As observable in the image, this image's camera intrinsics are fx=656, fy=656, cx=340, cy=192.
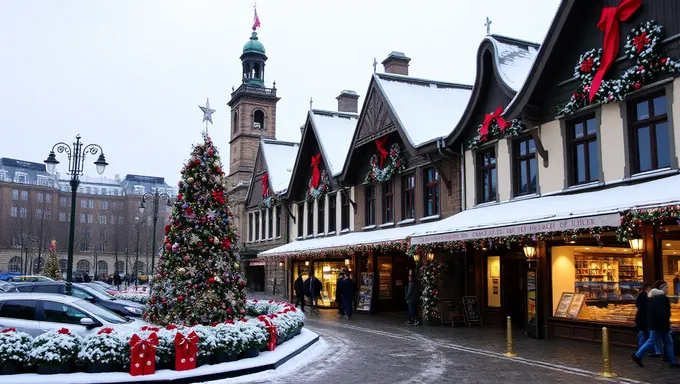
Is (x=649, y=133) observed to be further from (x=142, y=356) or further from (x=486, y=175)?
(x=142, y=356)

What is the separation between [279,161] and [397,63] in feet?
Result: 47.2

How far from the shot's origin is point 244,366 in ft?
39.7

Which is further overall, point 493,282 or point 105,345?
point 493,282

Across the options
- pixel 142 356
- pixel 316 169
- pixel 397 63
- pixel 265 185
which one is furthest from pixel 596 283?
pixel 265 185

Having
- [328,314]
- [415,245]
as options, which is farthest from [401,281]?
[415,245]

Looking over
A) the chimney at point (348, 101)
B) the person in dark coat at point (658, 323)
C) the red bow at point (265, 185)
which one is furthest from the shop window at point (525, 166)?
the red bow at point (265, 185)

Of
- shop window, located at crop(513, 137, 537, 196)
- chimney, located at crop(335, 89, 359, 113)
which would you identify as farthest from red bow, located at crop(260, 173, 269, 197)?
shop window, located at crop(513, 137, 537, 196)

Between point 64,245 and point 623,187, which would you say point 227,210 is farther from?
point 64,245

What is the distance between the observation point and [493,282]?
20.7 metres

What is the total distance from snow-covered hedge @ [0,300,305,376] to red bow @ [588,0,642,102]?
10110 millimetres

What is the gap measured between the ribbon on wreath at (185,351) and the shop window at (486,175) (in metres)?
11.4

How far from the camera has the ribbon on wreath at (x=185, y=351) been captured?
11766 millimetres

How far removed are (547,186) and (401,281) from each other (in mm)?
10817

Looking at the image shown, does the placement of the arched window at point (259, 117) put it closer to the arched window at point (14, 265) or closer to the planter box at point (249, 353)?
the planter box at point (249, 353)
